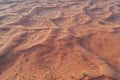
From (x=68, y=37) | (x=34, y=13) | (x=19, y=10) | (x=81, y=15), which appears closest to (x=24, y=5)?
(x=19, y=10)

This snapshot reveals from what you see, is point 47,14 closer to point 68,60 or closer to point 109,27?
point 109,27

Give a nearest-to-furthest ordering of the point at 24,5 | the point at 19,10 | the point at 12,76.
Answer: the point at 12,76, the point at 19,10, the point at 24,5

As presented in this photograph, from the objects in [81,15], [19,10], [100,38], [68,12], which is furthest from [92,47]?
[19,10]

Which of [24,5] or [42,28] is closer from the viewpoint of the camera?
[42,28]

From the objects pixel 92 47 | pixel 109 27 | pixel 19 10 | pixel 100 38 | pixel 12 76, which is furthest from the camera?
pixel 19 10

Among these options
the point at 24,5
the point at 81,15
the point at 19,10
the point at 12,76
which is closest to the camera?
the point at 12,76

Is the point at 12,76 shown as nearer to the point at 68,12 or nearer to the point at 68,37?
the point at 68,37
